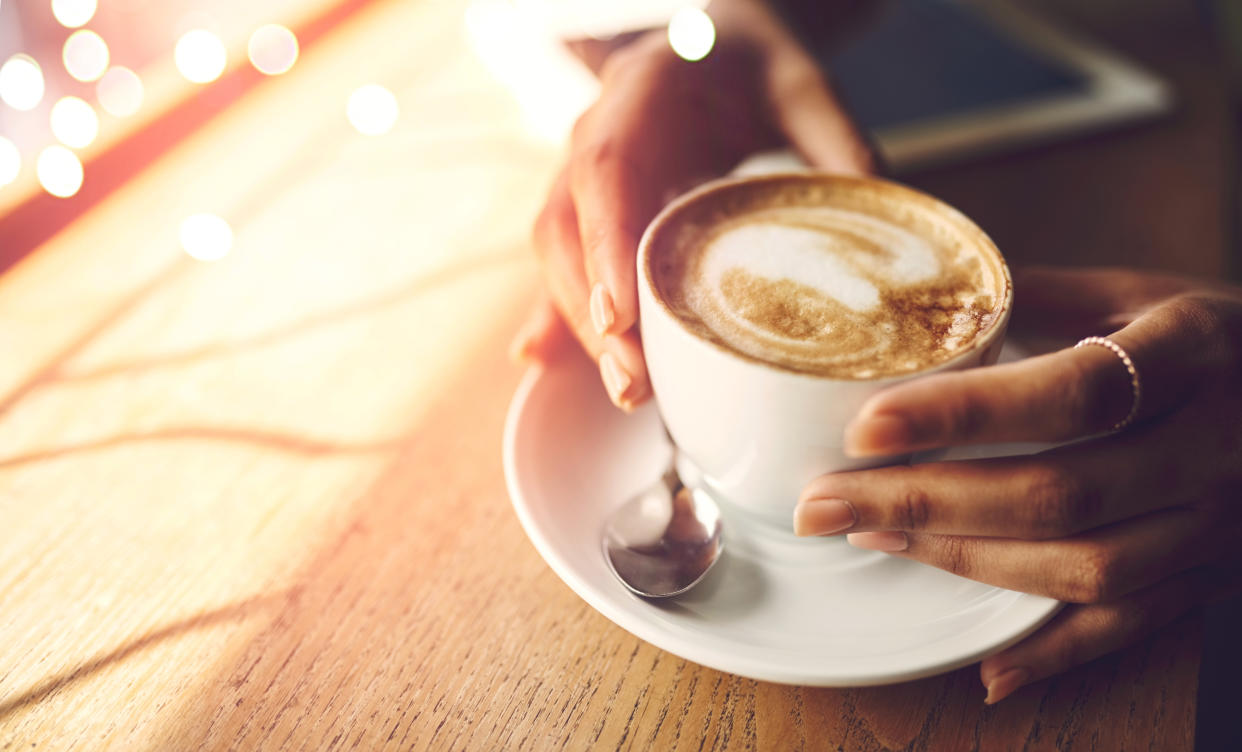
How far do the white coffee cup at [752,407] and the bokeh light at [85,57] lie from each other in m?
1.15

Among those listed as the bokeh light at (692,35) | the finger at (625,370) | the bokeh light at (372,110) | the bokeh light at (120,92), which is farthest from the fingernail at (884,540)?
the bokeh light at (120,92)

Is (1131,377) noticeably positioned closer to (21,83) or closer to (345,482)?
(345,482)

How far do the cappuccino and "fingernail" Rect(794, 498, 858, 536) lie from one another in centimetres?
10

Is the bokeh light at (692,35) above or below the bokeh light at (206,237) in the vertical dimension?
above

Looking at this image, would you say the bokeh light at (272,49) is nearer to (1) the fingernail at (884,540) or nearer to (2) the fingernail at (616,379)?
(2) the fingernail at (616,379)

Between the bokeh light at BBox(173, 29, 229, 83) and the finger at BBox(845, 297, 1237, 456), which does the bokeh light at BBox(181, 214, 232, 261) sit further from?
the finger at BBox(845, 297, 1237, 456)

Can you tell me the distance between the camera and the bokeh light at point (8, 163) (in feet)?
3.18

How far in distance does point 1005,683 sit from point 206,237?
1.04 metres

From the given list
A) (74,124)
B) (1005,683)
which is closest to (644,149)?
(1005,683)

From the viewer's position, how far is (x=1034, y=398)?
0.56m

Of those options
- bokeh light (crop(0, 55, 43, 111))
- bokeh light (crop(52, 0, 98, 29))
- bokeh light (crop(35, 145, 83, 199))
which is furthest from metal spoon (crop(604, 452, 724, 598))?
bokeh light (crop(52, 0, 98, 29))

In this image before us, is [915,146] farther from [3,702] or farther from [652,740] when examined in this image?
[3,702]

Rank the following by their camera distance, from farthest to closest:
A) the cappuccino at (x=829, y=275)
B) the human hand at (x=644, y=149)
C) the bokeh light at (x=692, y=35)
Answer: the bokeh light at (x=692, y=35), the human hand at (x=644, y=149), the cappuccino at (x=829, y=275)

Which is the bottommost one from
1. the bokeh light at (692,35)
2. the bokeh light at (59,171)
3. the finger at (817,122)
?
the finger at (817,122)
